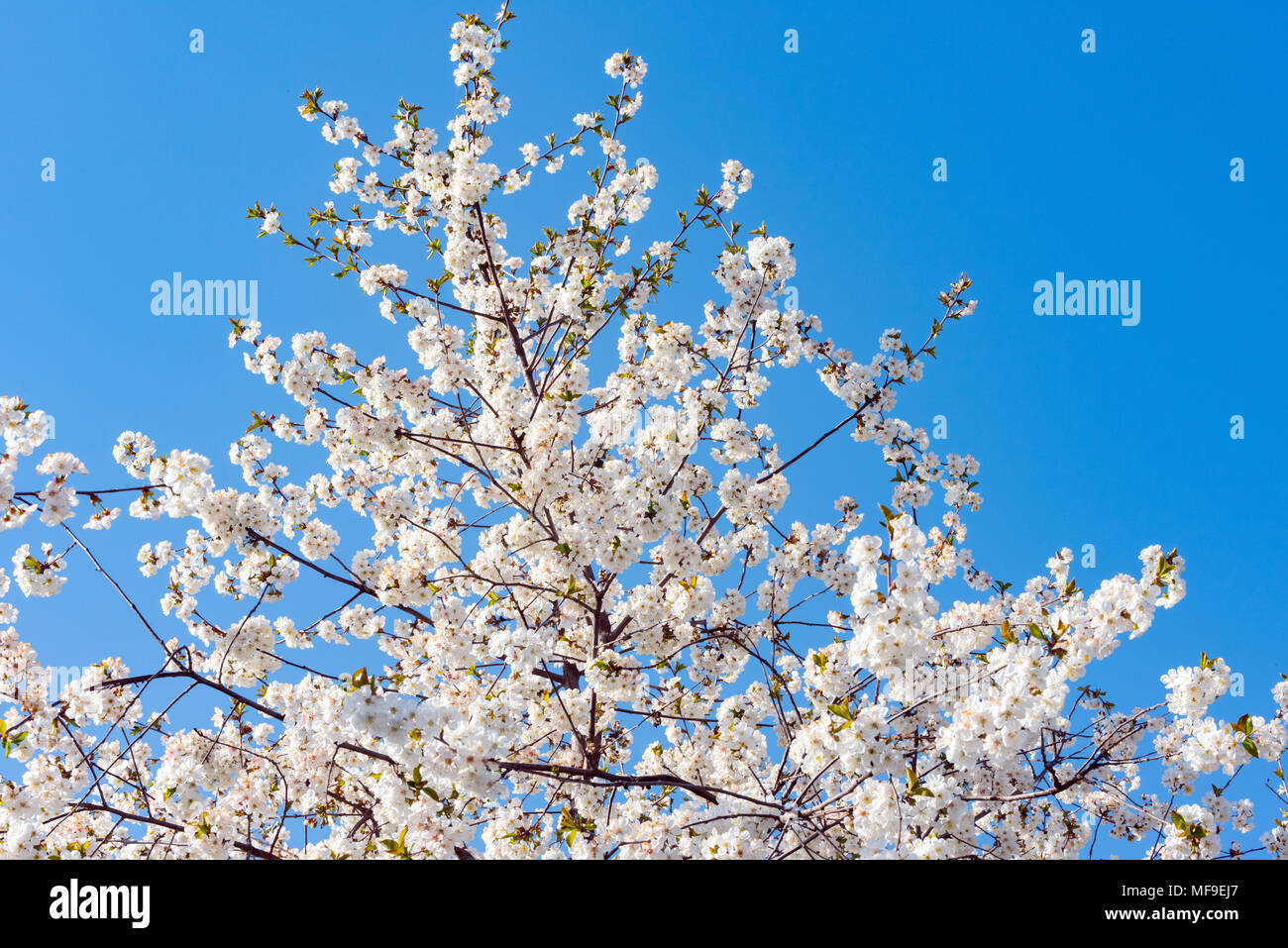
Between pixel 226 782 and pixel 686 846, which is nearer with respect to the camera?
pixel 686 846

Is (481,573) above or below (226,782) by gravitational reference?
above

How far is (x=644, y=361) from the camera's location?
6.75 metres

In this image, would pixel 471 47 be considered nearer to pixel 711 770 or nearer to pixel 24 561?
pixel 24 561

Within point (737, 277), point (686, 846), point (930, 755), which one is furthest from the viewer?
point (737, 277)
